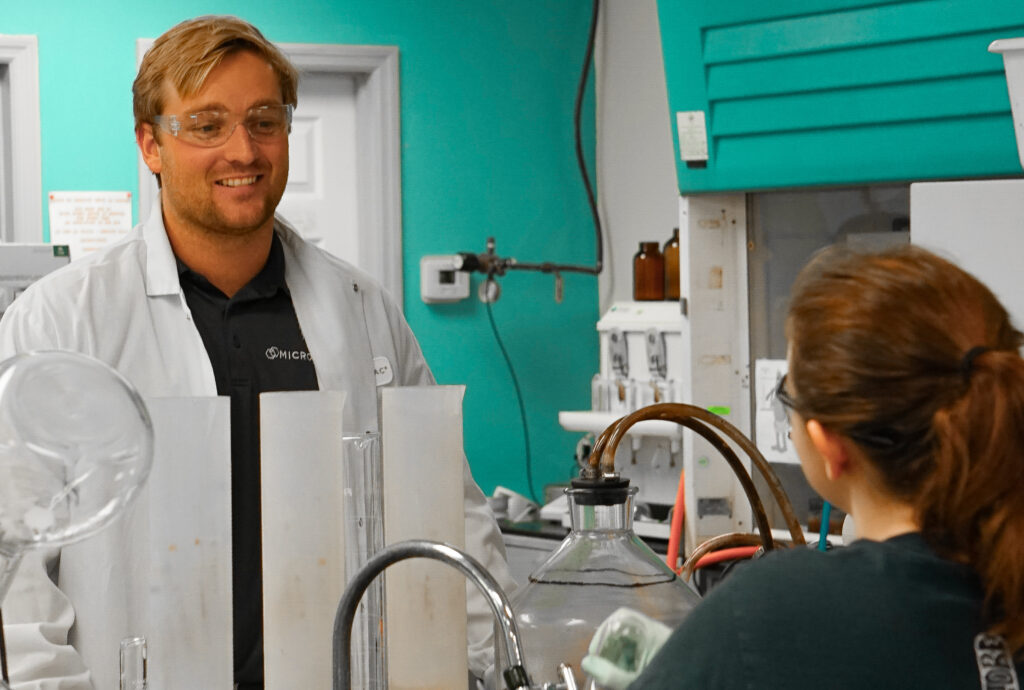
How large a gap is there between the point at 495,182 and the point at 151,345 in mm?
2484

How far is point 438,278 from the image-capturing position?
405 cm

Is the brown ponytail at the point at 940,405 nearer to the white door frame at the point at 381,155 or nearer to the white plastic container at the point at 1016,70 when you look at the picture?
the white plastic container at the point at 1016,70

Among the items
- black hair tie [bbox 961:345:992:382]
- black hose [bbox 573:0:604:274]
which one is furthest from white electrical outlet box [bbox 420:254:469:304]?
black hair tie [bbox 961:345:992:382]

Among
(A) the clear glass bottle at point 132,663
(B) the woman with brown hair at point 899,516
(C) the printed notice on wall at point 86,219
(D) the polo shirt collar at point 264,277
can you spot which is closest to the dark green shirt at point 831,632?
(B) the woman with brown hair at point 899,516

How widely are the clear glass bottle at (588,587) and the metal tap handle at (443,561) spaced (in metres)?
0.12

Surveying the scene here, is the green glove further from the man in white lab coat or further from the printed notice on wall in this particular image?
the printed notice on wall

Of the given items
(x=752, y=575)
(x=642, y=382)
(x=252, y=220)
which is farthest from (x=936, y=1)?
(x=752, y=575)

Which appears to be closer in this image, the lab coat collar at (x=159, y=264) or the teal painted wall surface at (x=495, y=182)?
the lab coat collar at (x=159, y=264)

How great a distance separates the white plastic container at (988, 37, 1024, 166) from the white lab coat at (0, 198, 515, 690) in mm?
1062

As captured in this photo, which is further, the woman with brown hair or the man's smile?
the man's smile

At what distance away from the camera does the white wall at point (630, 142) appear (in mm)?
4141

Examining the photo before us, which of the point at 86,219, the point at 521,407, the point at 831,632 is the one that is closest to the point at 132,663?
the point at 831,632

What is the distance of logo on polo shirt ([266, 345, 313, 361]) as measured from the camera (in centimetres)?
196

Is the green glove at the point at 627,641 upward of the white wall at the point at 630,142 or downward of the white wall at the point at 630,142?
downward
